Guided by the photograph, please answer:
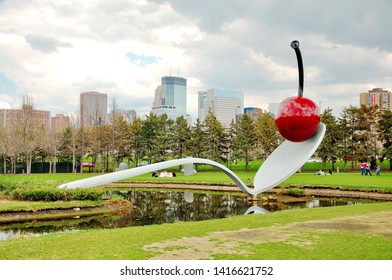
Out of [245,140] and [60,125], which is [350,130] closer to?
[245,140]

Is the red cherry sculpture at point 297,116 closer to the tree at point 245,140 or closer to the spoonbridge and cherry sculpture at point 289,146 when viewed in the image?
the spoonbridge and cherry sculpture at point 289,146

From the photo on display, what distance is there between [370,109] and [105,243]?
35.5 meters

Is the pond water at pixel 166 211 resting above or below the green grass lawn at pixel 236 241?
below

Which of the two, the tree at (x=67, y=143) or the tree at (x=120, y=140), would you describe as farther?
the tree at (x=120, y=140)

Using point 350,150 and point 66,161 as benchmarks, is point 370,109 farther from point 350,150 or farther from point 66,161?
point 66,161

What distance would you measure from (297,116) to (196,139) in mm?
27299

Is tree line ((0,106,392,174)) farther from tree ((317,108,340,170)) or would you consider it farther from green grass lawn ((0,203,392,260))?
Answer: green grass lawn ((0,203,392,260))

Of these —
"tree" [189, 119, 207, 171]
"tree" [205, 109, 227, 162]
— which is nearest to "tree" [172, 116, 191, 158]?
"tree" [189, 119, 207, 171]

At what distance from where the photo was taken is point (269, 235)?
842cm

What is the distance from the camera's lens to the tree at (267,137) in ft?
127

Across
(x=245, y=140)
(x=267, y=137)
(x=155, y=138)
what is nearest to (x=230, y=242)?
(x=245, y=140)

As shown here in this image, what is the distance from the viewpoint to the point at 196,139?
129ft

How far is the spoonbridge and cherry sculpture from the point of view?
441 inches

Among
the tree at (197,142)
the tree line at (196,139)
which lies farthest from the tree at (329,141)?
the tree at (197,142)
